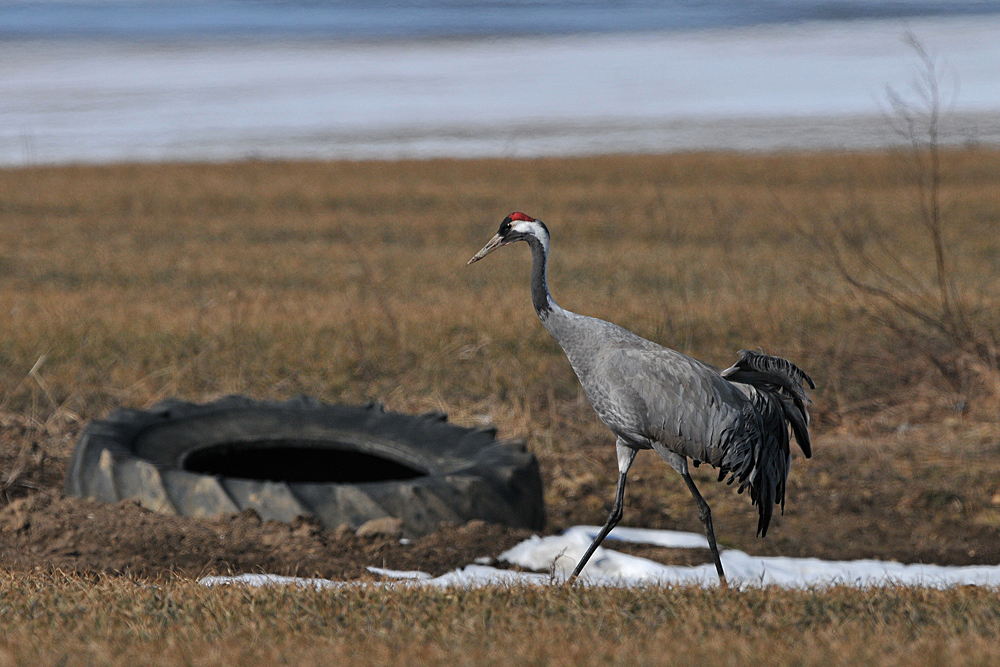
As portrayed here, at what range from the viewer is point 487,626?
402 centimetres

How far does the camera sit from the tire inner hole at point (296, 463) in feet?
23.2

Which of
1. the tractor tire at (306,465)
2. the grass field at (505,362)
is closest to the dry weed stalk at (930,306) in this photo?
the grass field at (505,362)

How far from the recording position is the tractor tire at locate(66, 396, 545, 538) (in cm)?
604

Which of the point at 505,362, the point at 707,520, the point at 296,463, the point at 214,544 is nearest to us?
the point at 707,520

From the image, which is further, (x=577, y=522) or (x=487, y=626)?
(x=577, y=522)

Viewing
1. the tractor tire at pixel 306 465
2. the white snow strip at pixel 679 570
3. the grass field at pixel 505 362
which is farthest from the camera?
the tractor tire at pixel 306 465

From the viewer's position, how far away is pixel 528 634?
12.6ft

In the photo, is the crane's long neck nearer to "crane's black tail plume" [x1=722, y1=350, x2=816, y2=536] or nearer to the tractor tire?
"crane's black tail plume" [x1=722, y1=350, x2=816, y2=536]

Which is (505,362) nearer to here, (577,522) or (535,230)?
(577,522)

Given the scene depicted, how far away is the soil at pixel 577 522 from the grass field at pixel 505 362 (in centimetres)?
3

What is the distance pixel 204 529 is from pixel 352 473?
5.24 ft

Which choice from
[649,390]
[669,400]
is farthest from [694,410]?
[649,390]

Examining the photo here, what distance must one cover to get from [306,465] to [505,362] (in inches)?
127

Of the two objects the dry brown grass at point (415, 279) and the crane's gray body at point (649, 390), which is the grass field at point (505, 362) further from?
the crane's gray body at point (649, 390)
